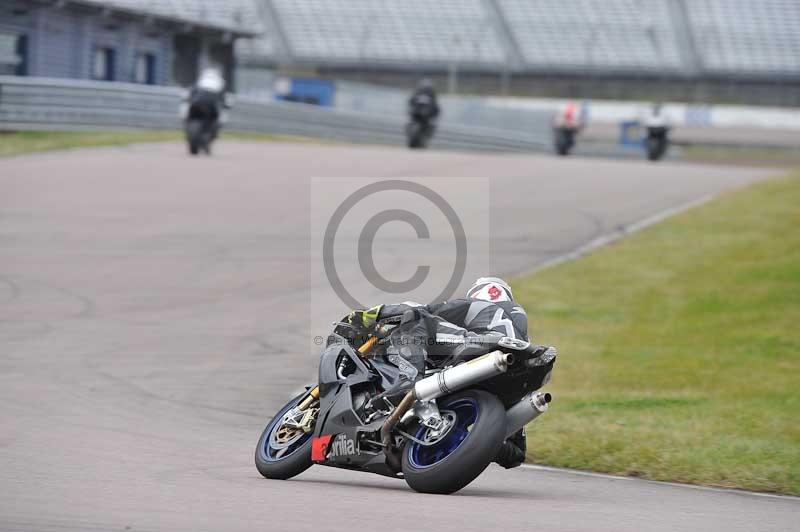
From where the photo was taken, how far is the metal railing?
2686 cm

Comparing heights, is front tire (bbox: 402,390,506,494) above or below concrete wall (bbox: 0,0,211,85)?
below

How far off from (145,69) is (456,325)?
34.7 metres

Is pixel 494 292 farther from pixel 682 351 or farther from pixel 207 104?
pixel 207 104

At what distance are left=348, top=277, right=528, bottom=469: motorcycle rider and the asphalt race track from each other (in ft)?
2.20

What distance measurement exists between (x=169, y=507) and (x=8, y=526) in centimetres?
78

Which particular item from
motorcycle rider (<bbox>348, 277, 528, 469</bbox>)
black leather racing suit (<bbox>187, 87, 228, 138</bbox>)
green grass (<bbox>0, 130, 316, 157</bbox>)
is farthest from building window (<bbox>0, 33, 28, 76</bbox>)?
motorcycle rider (<bbox>348, 277, 528, 469</bbox>)

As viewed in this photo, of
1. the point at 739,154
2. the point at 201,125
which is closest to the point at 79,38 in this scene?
the point at 201,125

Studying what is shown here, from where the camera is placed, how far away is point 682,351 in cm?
1234

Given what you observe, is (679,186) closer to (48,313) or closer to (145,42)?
(48,313)

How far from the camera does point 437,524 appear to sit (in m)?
5.48

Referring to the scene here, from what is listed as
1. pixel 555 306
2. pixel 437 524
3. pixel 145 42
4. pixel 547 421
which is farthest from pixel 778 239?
pixel 145 42
